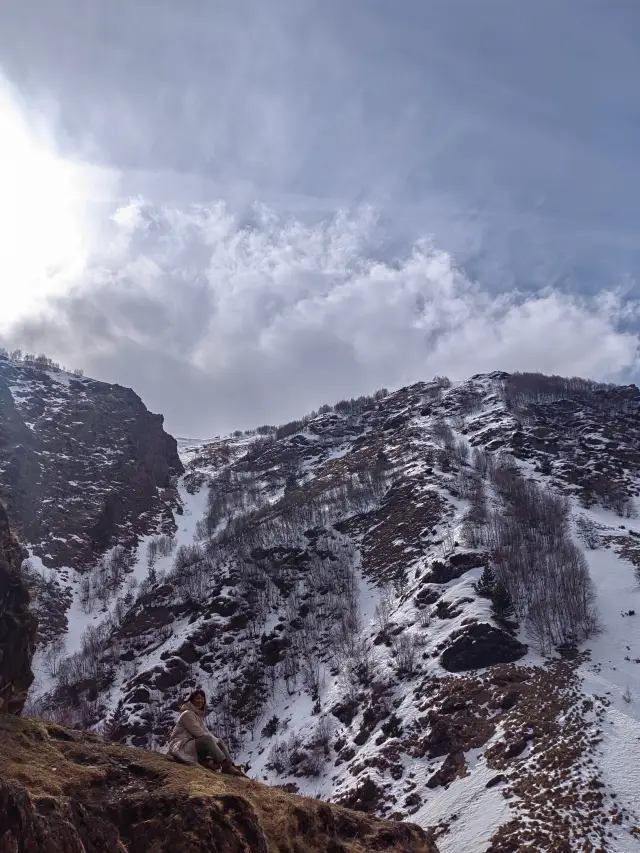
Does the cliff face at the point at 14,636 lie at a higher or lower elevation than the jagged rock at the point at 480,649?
higher

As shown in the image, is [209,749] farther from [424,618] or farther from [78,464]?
[78,464]

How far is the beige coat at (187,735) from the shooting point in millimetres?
11312

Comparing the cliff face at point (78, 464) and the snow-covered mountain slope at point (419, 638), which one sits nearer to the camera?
the snow-covered mountain slope at point (419, 638)

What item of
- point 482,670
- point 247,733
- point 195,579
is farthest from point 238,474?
point 482,670

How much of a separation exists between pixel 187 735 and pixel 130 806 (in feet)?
9.66

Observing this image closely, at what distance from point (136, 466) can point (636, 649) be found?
125774 mm

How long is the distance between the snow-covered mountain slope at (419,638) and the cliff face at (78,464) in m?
8.76

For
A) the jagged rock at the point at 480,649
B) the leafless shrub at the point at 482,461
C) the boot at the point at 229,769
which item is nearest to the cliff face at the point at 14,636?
the boot at the point at 229,769

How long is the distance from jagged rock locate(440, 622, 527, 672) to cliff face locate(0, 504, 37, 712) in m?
41.7

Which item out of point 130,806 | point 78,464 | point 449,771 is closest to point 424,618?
point 449,771

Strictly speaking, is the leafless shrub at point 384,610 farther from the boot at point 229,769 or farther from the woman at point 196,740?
the woman at point 196,740

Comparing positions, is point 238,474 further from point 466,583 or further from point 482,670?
point 482,670

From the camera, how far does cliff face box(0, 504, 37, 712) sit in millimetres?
13602

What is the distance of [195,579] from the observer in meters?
87.2
